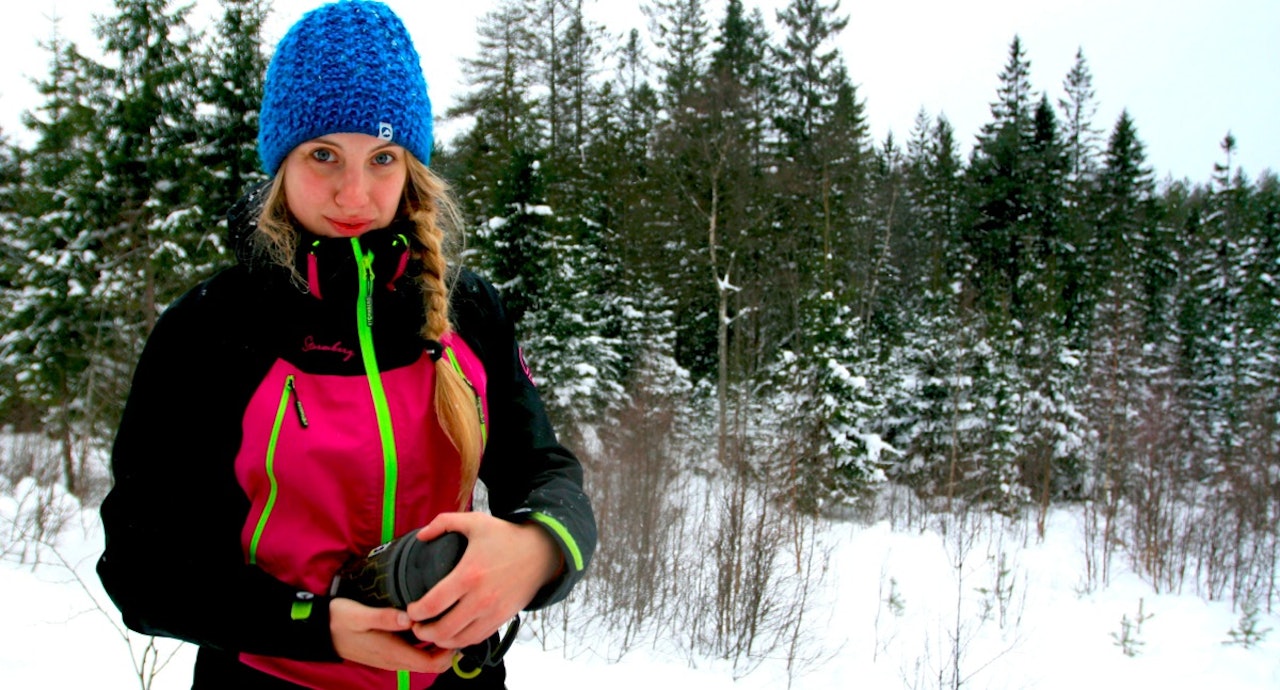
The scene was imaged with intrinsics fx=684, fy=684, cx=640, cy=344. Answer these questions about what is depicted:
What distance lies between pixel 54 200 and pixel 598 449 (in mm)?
12884

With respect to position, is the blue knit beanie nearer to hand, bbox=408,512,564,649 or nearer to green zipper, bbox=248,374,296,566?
green zipper, bbox=248,374,296,566

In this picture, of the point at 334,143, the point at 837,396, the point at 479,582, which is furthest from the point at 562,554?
the point at 837,396

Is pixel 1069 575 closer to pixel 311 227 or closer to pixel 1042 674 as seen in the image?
pixel 1042 674

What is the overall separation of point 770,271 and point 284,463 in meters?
25.0

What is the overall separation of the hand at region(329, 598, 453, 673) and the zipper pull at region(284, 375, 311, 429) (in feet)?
0.92

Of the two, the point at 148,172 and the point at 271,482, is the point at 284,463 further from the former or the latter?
the point at 148,172

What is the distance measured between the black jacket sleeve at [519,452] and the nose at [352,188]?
0.84 ft

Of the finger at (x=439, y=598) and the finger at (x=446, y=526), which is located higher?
the finger at (x=446, y=526)

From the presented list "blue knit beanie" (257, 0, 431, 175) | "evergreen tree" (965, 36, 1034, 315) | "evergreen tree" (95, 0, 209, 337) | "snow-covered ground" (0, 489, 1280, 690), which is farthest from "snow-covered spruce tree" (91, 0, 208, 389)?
"evergreen tree" (965, 36, 1034, 315)

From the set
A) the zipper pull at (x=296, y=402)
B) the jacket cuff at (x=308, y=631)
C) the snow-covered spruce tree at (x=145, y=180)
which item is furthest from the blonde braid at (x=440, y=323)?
the snow-covered spruce tree at (x=145, y=180)

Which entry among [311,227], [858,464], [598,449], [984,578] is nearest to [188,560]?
[311,227]

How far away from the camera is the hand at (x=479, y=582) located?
0.89m

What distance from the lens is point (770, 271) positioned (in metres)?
25.3

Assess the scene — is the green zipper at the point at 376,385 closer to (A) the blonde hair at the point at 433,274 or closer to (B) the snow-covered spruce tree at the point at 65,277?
(A) the blonde hair at the point at 433,274
